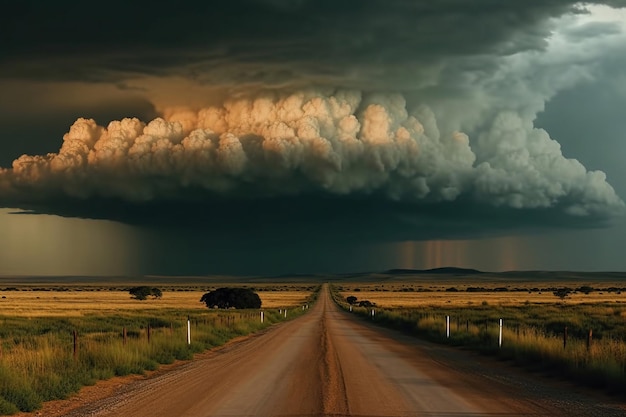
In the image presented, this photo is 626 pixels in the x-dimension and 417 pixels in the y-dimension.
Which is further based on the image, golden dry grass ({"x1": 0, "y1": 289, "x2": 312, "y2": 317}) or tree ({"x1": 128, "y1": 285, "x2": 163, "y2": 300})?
tree ({"x1": 128, "y1": 285, "x2": 163, "y2": 300})

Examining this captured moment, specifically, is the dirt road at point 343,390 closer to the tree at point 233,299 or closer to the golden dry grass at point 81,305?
the golden dry grass at point 81,305

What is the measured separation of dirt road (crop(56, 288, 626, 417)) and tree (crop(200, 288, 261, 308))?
71207mm

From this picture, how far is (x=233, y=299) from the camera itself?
322ft

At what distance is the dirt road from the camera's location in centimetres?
1350

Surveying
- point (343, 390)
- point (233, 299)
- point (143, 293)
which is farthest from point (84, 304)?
point (343, 390)

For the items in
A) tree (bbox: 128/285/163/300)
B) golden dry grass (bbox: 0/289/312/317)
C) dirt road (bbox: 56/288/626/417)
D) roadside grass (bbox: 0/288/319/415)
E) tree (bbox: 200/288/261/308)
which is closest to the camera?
dirt road (bbox: 56/288/626/417)

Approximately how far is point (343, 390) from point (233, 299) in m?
83.2

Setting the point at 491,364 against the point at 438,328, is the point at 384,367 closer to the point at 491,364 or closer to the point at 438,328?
the point at 491,364

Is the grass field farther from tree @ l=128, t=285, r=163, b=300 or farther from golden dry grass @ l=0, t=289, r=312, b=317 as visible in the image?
tree @ l=128, t=285, r=163, b=300

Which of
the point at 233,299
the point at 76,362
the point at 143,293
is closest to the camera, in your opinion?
the point at 76,362

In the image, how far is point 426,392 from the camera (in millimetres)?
16062

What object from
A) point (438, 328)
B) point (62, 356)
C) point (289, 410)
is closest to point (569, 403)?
point (289, 410)

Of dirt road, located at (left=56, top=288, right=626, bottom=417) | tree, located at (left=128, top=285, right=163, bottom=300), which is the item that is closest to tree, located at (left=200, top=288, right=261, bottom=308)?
tree, located at (left=128, top=285, right=163, bottom=300)

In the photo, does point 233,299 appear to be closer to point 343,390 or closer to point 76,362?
point 76,362
